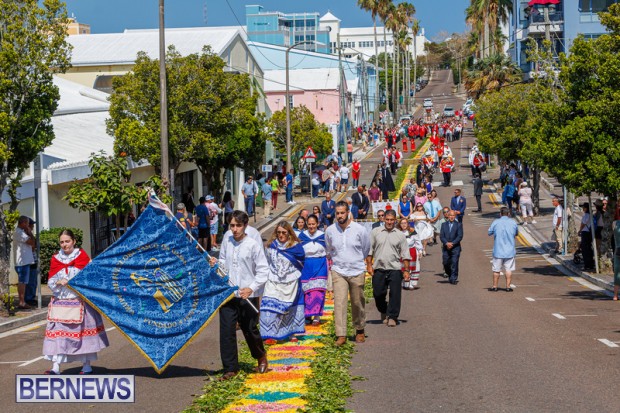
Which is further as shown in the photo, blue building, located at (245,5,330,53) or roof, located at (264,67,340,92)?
blue building, located at (245,5,330,53)

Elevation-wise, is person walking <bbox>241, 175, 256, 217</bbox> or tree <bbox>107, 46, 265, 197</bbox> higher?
tree <bbox>107, 46, 265, 197</bbox>

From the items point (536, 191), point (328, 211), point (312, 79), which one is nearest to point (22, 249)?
point (328, 211)

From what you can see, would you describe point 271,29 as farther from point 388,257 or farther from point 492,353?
point 492,353

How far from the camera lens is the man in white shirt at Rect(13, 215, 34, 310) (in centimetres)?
1930

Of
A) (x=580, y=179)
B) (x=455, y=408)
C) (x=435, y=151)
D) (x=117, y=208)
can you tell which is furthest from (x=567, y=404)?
(x=435, y=151)

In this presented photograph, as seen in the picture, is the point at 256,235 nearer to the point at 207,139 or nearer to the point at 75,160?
the point at 75,160

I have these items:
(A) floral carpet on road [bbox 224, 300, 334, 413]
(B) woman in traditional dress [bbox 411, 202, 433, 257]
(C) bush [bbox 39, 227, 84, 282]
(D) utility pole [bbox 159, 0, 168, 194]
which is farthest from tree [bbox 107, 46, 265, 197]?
(A) floral carpet on road [bbox 224, 300, 334, 413]

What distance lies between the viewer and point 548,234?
3372 centimetres

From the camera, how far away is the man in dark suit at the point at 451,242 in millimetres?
21500

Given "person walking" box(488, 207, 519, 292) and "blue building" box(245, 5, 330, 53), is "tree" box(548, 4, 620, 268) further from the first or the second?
"blue building" box(245, 5, 330, 53)

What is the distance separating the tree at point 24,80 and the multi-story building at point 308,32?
73.3m

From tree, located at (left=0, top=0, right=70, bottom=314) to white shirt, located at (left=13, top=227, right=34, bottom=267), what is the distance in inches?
15.8

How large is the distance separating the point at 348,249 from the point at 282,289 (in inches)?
42.1

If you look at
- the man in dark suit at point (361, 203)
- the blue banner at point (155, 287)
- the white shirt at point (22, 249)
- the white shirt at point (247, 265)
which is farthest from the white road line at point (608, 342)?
the man in dark suit at point (361, 203)
